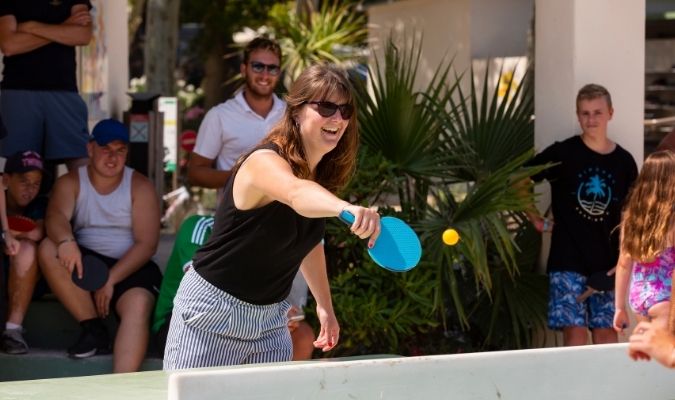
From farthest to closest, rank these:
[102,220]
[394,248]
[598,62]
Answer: [598,62] < [102,220] < [394,248]

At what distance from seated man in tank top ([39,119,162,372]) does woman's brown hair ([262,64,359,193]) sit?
256 cm

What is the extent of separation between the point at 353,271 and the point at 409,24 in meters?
9.05

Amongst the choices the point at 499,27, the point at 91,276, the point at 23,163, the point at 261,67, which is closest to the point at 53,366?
the point at 91,276

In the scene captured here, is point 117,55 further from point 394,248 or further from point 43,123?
point 394,248

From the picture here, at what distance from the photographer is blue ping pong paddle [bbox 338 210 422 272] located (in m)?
3.59

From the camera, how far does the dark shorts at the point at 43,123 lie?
7461mm

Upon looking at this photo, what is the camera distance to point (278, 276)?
421 centimetres

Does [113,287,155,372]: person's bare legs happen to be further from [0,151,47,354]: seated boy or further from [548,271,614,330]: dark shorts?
[548,271,614,330]: dark shorts

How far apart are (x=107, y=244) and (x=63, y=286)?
14.5 inches

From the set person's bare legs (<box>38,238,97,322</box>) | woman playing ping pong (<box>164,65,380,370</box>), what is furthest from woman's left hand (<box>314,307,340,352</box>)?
person's bare legs (<box>38,238,97,322</box>)

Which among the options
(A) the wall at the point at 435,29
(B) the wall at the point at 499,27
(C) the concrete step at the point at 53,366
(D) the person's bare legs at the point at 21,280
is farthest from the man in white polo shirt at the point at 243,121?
(B) the wall at the point at 499,27

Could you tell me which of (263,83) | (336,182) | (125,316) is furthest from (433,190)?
(336,182)

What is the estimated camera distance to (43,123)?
24.7 feet

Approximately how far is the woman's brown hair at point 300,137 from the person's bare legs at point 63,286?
2726 mm
